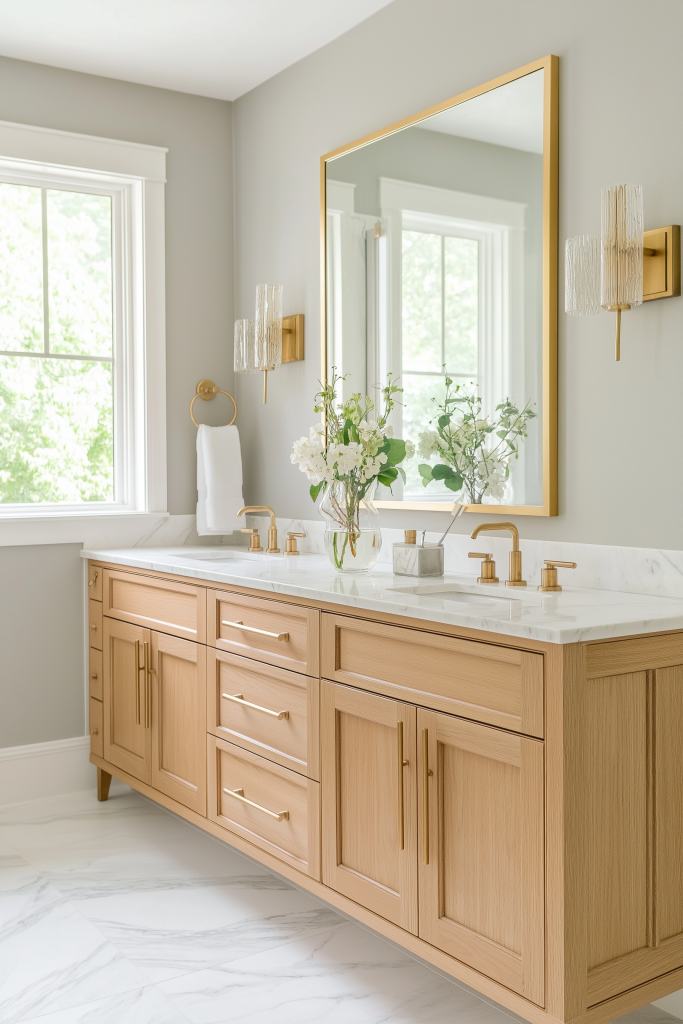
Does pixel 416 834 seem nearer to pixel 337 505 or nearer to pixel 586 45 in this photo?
pixel 337 505

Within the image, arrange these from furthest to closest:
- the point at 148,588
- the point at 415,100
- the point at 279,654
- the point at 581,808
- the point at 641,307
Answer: the point at 148,588, the point at 415,100, the point at 279,654, the point at 641,307, the point at 581,808

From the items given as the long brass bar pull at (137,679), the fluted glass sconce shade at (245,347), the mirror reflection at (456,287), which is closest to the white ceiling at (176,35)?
the mirror reflection at (456,287)

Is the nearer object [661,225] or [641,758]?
[641,758]

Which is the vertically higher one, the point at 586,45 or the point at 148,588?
the point at 586,45

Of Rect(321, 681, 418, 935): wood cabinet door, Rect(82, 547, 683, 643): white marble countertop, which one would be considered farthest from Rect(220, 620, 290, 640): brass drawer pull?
Rect(321, 681, 418, 935): wood cabinet door

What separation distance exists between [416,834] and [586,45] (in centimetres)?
A: 180

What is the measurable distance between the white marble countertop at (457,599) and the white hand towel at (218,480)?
413 millimetres

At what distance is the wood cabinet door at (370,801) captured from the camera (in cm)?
190

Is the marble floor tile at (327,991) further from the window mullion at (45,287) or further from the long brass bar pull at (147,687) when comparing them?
the window mullion at (45,287)

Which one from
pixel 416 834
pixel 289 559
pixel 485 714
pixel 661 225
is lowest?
pixel 416 834

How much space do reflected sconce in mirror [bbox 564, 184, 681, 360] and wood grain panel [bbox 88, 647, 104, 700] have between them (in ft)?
6.98

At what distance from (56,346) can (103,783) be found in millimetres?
1558

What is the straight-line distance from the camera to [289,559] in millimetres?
2959

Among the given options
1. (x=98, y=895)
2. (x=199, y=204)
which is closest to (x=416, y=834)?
(x=98, y=895)
